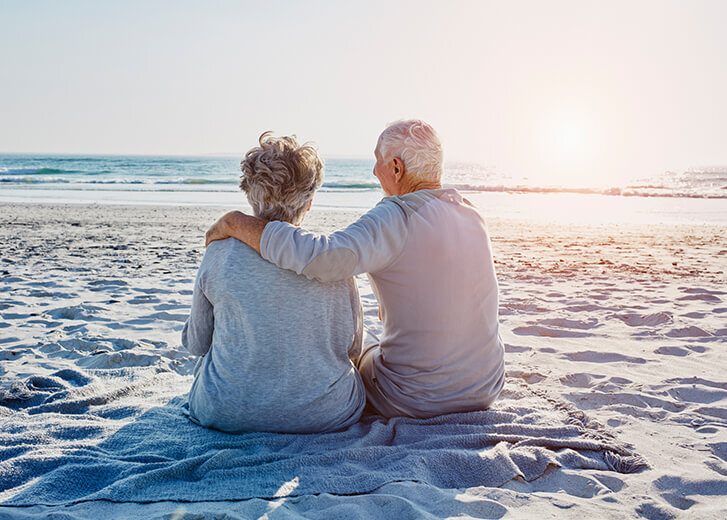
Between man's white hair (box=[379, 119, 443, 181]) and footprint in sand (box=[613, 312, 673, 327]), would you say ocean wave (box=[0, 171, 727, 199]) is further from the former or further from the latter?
man's white hair (box=[379, 119, 443, 181])

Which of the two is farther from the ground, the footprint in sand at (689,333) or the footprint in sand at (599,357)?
the footprint in sand at (689,333)

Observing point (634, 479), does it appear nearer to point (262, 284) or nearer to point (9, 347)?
point (262, 284)

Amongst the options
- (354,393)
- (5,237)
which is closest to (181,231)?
(5,237)

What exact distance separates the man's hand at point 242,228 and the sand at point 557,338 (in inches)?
38.5

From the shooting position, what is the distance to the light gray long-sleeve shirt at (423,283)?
2.62 meters

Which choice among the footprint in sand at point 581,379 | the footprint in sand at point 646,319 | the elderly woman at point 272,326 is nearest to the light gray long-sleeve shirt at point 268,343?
the elderly woman at point 272,326

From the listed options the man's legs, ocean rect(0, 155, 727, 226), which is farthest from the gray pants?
ocean rect(0, 155, 727, 226)

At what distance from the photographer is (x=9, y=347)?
Result: 14.1 ft

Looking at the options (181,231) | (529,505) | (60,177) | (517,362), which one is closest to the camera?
(529,505)

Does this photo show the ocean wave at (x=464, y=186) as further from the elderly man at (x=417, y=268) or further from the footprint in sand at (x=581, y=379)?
the elderly man at (x=417, y=268)

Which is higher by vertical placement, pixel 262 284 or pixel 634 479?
pixel 262 284

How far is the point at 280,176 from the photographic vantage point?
2654 millimetres

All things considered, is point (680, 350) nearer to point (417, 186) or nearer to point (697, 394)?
point (697, 394)

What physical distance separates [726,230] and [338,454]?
39.2 ft
